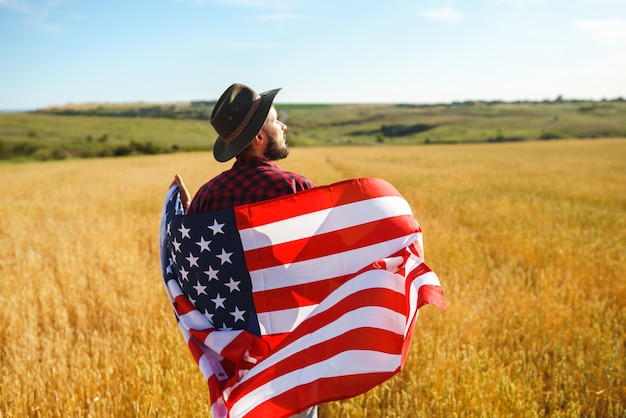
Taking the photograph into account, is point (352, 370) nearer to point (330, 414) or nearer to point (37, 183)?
point (330, 414)

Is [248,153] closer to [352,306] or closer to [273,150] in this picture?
[273,150]

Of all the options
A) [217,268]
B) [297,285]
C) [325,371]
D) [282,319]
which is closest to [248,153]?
[217,268]

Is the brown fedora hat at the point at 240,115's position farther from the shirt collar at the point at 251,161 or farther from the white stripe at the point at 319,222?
the white stripe at the point at 319,222

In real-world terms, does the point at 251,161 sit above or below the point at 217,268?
above

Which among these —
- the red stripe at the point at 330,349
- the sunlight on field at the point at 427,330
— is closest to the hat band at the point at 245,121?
the red stripe at the point at 330,349

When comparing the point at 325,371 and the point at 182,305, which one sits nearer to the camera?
the point at 325,371

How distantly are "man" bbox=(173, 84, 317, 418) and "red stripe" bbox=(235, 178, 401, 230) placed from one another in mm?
72

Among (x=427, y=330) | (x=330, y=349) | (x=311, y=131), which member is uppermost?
(x=311, y=131)

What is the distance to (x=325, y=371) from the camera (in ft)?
6.61

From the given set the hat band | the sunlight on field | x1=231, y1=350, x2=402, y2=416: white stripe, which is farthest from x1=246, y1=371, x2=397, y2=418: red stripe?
the hat band

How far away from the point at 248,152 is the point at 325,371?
117 centimetres

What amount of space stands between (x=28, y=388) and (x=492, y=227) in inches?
317

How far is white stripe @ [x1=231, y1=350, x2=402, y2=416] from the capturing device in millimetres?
1983

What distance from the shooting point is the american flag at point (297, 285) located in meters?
2.06
